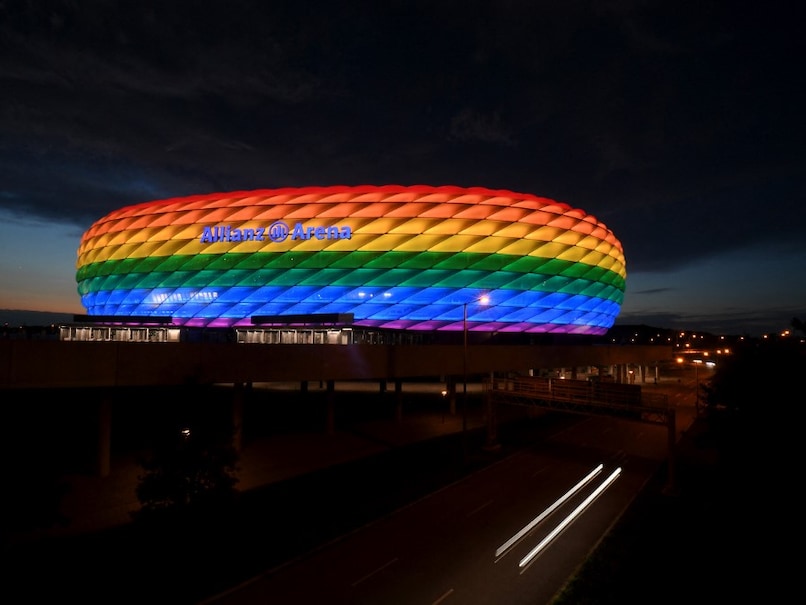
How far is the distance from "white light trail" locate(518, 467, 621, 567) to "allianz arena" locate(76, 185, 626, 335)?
22.7 meters

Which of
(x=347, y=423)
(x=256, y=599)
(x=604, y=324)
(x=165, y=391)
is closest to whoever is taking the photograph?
(x=256, y=599)

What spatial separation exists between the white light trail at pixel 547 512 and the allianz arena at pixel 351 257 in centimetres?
2250

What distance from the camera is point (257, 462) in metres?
21.4

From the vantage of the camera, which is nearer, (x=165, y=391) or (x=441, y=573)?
(x=441, y=573)

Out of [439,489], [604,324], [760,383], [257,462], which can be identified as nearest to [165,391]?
[257,462]

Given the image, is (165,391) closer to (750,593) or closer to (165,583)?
(165,583)

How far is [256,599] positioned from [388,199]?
35.4 metres

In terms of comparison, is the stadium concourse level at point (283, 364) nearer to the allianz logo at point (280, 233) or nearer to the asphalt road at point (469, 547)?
the asphalt road at point (469, 547)

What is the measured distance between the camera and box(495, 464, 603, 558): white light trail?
12.9 m

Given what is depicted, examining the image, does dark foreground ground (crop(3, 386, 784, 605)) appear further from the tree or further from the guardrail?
the guardrail

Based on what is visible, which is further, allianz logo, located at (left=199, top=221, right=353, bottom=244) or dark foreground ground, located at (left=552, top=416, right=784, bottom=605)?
allianz logo, located at (left=199, top=221, right=353, bottom=244)

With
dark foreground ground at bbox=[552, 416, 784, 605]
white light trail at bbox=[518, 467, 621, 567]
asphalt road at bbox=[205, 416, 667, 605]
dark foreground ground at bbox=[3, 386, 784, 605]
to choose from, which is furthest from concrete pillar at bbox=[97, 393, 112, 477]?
dark foreground ground at bbox=[552, 416, 784, 605]

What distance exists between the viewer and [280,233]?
138 feet

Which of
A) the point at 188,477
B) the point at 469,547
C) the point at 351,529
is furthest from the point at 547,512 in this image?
the point at 188,477
